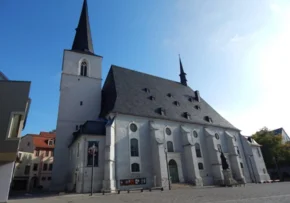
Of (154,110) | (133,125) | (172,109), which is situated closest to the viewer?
(133,125)

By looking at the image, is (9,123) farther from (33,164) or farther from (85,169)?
(33,164)

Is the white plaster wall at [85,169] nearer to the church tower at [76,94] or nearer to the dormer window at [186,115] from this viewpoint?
the church tower at [76,94]

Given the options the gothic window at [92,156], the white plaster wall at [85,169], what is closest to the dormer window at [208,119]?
the white plaster wall at [85,169]

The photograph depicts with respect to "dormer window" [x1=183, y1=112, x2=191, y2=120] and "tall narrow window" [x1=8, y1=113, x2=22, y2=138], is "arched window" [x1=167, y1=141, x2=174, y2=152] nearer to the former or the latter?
"dormer window" [x1=183, y1=112, x2=191, y2=120]

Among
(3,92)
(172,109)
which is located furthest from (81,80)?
(3,92)

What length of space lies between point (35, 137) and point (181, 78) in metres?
31.2

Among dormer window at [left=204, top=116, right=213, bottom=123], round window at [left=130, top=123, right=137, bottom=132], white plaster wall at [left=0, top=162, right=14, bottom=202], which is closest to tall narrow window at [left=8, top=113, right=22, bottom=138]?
white plaster wall at [left=0, top=162, right=14, bottom=202]

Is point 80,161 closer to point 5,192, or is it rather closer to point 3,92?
point 5,192

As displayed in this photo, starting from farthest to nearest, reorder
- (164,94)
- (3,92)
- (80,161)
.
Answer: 1. (164,94)
2. (80,161)
3. (3,92)

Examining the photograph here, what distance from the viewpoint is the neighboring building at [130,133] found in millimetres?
19844

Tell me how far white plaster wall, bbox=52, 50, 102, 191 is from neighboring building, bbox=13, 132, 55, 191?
45.2 feet

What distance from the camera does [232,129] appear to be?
106 feet

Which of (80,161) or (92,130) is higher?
(92,130)

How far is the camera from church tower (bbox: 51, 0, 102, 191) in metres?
22.9
